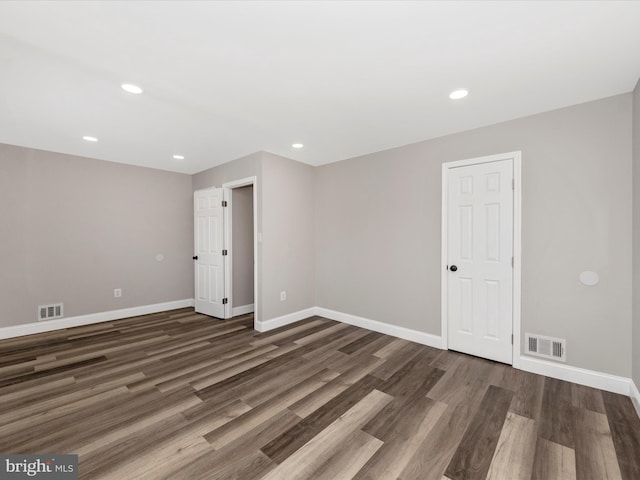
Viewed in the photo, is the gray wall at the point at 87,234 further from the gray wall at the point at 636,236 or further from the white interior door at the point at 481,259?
the gray wall at the point at 636,236

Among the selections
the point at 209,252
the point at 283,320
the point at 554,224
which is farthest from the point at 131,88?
the point at 554,224

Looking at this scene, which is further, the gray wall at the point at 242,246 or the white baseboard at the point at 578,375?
the gray wall at the point at 242,246

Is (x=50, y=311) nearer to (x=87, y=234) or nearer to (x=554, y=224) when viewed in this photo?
(x=87, y=234)

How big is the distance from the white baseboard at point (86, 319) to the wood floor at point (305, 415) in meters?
0.42

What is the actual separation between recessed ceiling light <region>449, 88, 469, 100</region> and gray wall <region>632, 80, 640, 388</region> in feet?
4.09

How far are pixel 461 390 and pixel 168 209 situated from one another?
5251mm

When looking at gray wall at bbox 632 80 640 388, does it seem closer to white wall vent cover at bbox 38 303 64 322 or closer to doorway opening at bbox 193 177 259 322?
doorway opening at bbox 193 177 259 322

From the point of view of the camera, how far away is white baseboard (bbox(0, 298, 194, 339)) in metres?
3.72

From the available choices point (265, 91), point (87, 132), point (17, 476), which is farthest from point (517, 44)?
point (87, 132)

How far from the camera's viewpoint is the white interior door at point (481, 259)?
9.45ft

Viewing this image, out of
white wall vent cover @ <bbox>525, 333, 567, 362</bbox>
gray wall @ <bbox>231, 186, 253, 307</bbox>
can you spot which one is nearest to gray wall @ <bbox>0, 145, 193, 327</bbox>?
gray wall @ <bbox>231, 186, 253, 307</bbox>

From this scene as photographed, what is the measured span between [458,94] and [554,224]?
1545 mm

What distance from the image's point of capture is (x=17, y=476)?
1.53 metres

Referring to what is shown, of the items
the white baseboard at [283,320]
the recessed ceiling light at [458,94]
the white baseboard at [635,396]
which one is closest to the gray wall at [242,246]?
the white baseboard at [283,320]
